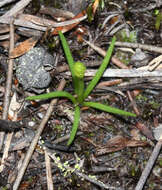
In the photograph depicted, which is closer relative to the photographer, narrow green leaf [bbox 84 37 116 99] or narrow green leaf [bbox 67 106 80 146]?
narrow green leaf [bbox 67 106 80 146]

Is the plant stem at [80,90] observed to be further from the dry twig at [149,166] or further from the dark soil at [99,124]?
the dry twig at [149,166]

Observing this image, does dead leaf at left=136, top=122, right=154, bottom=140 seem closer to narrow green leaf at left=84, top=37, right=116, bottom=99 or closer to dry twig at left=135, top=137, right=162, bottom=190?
dry twig at left=135, top=137, right=162, bottom=190

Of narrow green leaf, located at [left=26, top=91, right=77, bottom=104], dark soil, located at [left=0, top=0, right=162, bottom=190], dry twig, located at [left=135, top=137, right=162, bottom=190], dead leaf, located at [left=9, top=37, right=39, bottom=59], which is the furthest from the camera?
dead leaf, located at [left=9, top=37, right=39, bottom=59]

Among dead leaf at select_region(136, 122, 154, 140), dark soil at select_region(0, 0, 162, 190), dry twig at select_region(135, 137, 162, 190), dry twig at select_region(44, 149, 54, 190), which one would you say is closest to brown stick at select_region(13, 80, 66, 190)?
dark soil at select_region(0, 0, 162, 190)

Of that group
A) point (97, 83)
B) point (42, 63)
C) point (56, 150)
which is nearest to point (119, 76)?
point (97, 83)

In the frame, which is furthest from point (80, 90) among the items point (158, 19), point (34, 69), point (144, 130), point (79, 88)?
point (158, 19)

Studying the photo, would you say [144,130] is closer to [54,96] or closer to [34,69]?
[54,96]

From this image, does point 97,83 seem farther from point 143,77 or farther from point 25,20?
point 25,20

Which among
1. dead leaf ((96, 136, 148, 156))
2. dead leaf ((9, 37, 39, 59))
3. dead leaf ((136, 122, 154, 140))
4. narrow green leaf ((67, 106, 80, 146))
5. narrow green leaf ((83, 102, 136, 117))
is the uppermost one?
dead leaf ((9, 37, 39, 59))
